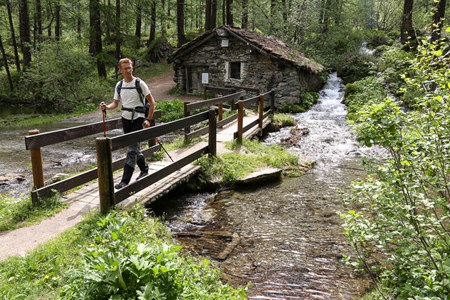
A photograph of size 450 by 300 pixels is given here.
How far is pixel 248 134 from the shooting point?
11070 mm

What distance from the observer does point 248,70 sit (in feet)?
65.0

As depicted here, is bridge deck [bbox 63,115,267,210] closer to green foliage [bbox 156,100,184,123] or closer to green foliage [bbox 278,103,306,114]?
green foliage [bbox 156,100,184,123]

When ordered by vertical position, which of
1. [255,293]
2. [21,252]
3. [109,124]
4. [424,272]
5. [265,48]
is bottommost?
[255,293]

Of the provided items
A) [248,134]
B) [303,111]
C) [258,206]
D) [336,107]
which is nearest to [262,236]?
[258,206]

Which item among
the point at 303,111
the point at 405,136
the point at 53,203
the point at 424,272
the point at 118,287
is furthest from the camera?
the point at 303,111

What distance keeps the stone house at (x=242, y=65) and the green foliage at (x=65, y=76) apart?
16.4 feet

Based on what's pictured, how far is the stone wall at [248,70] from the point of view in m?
18.6

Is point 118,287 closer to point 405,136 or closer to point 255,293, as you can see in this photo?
point 255,293

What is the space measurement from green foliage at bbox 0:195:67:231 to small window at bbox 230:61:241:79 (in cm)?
1644

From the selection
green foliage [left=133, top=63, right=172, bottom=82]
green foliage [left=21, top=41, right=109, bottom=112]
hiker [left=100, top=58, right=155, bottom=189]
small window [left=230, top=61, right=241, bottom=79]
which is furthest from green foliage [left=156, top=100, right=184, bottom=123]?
green foliage [left=133, top=63, right=172, bottom=82]

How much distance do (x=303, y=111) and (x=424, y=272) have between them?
15291mm

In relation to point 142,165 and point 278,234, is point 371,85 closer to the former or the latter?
point 278,234

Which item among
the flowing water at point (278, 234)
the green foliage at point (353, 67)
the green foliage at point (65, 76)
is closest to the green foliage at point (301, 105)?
the green foliage at point (353, 67)

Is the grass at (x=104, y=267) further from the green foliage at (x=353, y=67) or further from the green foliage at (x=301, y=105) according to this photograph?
the green foliage at (x=353, y=67)
